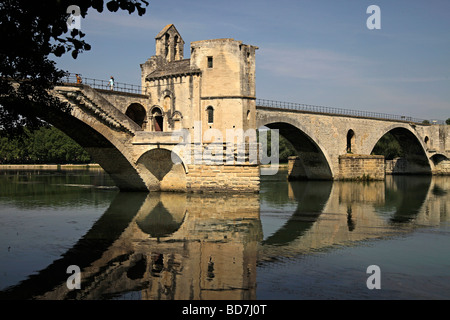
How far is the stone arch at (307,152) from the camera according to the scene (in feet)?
138

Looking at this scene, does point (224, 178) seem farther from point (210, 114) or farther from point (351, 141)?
point (351, 141)

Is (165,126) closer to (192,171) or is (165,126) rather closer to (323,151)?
(192,171)

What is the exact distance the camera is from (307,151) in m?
45.6

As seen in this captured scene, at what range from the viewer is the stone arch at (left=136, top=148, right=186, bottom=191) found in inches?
1214

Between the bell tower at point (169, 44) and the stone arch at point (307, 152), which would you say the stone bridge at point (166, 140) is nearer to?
the stone arch at point (307, 152)

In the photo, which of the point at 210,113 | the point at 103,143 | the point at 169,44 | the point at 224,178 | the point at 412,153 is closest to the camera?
the point at 103,143

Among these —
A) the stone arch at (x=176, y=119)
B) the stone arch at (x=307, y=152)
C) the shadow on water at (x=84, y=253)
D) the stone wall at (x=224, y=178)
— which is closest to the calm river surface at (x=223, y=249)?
the shadow on water at (x=84, y=253)

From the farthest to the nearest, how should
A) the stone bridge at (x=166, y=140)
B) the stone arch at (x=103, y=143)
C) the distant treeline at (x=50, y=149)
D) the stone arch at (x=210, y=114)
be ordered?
the distant treeline at (x=50, y=149), the stone arch at (x=210, y=114), the stone bridge at (x=166, y=140), the stone arch at (x=103, y=143)

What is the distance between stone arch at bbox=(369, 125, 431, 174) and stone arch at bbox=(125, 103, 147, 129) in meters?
35.5

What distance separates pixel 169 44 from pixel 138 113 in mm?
5906

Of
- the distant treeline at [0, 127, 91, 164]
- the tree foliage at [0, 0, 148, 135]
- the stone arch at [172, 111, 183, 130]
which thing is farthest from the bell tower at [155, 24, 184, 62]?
the distant treeline at [0, 127, 91, 164]

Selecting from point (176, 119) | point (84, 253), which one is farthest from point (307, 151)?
point (84, 253)

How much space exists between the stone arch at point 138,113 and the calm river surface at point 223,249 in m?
8.94

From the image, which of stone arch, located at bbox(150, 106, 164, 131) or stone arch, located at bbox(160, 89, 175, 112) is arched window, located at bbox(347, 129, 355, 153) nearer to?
stone arch, located at bbox(150, 106, 164, 131)
